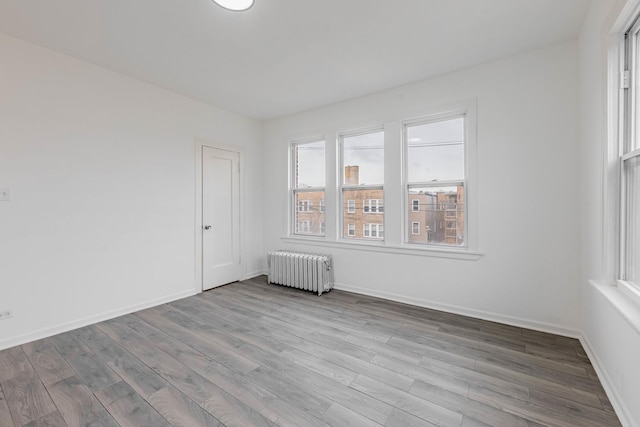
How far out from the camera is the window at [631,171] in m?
1.70

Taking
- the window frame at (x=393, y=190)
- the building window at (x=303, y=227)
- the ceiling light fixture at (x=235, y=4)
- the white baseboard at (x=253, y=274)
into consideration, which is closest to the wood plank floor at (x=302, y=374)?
the window frame at (x=393, y=190)

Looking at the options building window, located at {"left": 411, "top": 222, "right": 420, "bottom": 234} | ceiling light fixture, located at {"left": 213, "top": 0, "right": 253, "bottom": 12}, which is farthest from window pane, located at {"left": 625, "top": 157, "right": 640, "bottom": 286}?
ceiling light fixture, located at {"left": 213, "top": 0, "right": 253, "bottom": 12}

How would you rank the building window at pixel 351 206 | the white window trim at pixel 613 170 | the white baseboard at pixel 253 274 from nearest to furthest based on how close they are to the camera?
1. the white window trim at pixel 613 170
2. the building window at pixel 351 206
3. the white baseboard at pixel 253 274

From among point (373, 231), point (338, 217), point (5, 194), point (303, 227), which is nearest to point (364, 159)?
point (338, 217)

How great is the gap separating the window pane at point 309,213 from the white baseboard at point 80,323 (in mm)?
2048

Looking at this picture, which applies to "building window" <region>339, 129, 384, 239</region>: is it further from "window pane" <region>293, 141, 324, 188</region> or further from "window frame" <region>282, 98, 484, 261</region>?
"window pane" <region>293, 141, 324, 188</region>

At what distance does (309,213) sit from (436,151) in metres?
2.17

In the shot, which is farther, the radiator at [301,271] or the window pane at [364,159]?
the radiator at [301,271]

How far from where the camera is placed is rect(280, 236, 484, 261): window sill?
313cm

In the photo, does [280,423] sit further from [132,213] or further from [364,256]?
[132,213]

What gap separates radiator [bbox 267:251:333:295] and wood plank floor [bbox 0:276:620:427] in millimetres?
868

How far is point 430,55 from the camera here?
2.82 metres

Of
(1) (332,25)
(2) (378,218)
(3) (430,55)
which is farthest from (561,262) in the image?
(1) (332,25)

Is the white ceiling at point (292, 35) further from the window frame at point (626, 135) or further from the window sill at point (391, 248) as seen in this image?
the window sill at point (391, 248)
